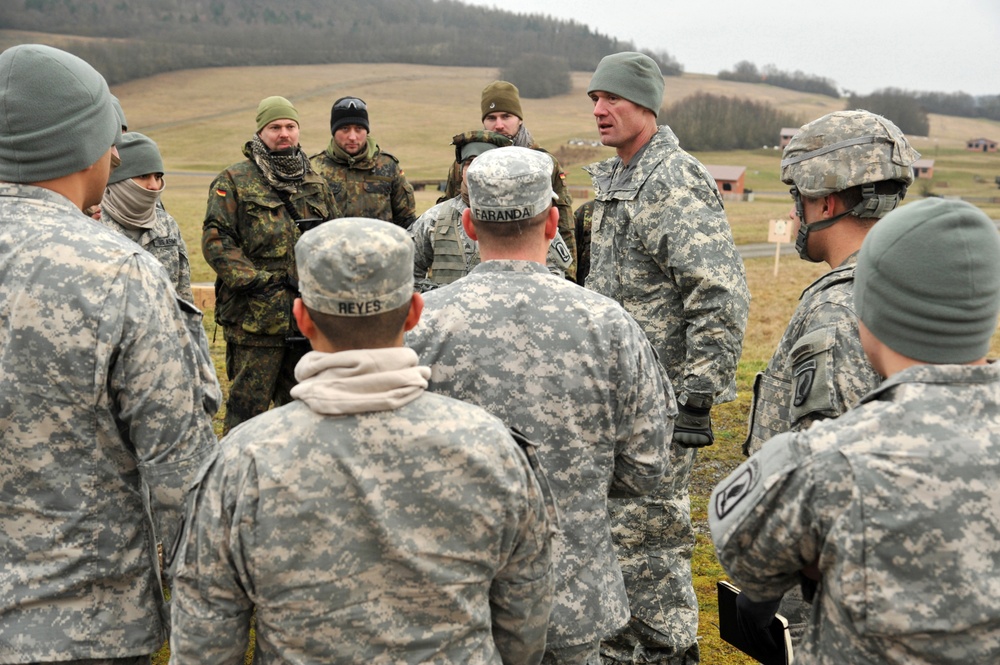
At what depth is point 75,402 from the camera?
7.89ft

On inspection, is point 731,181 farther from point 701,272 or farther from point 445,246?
point 701,272

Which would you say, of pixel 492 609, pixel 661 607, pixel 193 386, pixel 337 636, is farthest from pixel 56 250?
pixel 661 607

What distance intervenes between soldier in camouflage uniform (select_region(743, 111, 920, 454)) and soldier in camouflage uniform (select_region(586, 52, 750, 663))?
81 centimetres

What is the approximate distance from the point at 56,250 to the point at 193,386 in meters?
0.51

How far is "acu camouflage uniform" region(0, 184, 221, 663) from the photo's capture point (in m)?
2.37

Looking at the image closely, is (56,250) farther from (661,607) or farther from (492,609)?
(661,607)

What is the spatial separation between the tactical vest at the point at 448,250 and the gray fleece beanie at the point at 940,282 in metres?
3.43

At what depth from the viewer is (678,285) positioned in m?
4.25

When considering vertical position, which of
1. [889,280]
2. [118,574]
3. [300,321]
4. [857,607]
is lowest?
[118,574]

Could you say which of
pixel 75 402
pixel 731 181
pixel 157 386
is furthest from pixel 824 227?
pixel 731 181

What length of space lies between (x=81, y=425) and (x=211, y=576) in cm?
68

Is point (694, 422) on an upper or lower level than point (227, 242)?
lower

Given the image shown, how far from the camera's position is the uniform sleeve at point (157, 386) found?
7.89 feet

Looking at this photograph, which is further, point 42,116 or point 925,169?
point 925,169
